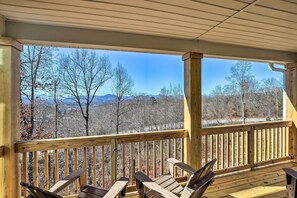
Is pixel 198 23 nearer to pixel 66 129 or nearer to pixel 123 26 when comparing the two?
pixel 123 26

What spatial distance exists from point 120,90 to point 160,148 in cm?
373

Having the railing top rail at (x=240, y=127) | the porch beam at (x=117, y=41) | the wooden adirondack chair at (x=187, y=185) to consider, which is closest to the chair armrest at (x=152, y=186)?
the wooden adirondack chair at (x=187, y=185)

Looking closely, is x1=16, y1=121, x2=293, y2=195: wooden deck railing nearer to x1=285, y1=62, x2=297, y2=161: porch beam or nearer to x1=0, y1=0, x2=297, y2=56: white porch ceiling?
x1=285, y1=62, x2=297, y2=161: porch beam

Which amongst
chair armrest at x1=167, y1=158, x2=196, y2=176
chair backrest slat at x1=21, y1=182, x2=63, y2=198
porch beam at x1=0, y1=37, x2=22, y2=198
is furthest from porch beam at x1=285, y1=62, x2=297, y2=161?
porch beam at x1=0, y1=37, x2=22, y2=198

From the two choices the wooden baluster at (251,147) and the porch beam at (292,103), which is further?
the porch beam at (292,103)

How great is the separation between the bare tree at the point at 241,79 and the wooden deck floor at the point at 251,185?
4.32 metres

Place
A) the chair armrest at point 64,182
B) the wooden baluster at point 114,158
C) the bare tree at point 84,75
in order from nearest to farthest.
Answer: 1. the chair armrest at point 64,182
2. the wooden baluster at point 114,158
3. the bare tree at point 84,75

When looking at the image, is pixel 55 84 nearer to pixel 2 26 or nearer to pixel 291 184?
pixel 2 26

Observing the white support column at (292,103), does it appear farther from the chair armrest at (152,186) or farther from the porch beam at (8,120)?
the porch beam at (8,120)

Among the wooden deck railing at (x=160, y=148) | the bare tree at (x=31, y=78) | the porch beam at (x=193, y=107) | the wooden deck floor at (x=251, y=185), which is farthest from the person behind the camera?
the bare tree at (x=31, y=78)

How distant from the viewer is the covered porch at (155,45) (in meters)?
2.08

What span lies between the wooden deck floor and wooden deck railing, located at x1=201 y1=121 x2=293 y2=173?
166 mm

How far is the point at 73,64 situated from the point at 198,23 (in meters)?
4.52

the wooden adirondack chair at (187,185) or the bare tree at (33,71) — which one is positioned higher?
the bare tree at (33,71)
